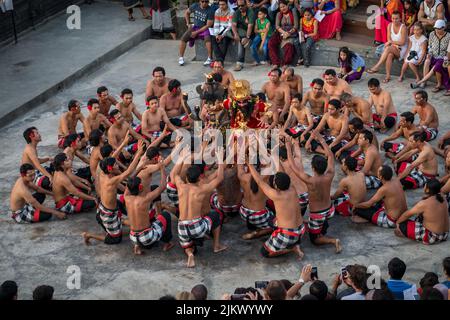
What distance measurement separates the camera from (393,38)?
14203 mm

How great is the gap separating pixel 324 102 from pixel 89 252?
185 inches

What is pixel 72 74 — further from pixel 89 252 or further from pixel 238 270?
pixel 238 270

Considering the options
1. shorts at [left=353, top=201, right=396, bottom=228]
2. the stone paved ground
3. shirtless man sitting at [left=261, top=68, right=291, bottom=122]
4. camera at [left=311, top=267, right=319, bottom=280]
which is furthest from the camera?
shirtless man sitting at [left=261, top=68, right=291, bottom=122]

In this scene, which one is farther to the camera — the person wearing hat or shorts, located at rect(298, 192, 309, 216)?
the person wearing hat

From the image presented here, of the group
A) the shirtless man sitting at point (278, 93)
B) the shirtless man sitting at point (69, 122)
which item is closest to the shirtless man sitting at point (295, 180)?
the shirtless man sitting at point (278, 93)

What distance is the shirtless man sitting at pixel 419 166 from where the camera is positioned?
34.3ft

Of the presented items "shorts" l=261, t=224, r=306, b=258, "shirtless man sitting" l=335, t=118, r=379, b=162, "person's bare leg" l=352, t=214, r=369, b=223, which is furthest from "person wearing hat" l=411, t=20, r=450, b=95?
"shorts" l=261, t=224, r=306, b=258

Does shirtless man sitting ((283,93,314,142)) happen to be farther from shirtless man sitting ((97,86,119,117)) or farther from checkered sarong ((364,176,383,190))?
shirtless man sitting ((97,86,119,117))

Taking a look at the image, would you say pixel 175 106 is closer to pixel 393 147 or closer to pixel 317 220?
pixel 393 147

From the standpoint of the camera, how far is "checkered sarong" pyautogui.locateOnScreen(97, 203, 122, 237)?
957 centimetres

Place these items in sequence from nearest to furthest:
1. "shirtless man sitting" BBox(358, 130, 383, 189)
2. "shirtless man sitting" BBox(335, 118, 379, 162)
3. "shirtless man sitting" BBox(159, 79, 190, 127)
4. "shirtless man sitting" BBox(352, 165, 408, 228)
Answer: "shirtless man sitting" BBox(352, 165, 408, 228), "shirtless man sitting" BBox(358, 130, 383, 189), "shirtless man sitting" BBox(335, 118, 379, 162), "shirtless man sitting" BBox(159, 79, 190, 127)

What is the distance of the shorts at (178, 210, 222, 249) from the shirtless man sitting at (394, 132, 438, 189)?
2.80m

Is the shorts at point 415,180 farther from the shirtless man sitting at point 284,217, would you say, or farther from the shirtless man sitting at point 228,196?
the shirtless man sitting at point 228,196
